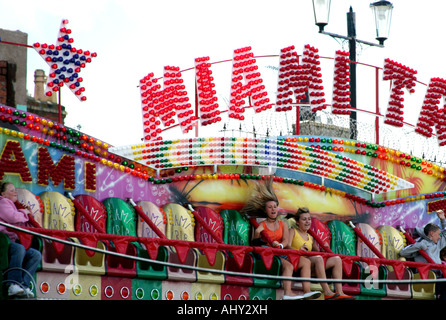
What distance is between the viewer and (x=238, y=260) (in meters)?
11.6

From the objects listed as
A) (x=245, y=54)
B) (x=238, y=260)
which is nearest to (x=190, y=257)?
(x=238, y=260)

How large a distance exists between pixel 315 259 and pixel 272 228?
1404 millimetres

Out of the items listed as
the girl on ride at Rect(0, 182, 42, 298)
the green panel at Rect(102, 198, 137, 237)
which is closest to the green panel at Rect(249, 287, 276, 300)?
the green panel at Rect(102, 198, 137, 237)

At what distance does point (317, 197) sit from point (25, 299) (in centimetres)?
731

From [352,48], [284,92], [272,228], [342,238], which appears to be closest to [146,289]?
[272,228]

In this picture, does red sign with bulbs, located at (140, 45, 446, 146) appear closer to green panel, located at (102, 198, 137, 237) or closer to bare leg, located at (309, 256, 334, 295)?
green panel, located at (102, 198, 137, 237)

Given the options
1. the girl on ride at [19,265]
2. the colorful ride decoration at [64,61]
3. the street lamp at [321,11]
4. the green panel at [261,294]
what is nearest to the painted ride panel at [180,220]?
the green panel at [261,294]

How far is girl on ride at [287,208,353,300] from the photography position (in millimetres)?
11680

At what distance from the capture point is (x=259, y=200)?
14125 millimetres

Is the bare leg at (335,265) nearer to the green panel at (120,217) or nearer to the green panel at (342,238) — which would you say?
the green panel at (120,217)

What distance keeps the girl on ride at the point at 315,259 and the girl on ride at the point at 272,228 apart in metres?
0.14

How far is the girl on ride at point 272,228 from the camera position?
11414mm
